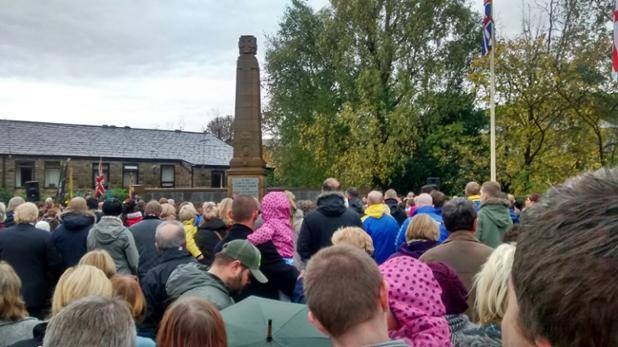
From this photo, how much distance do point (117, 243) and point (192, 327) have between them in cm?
473

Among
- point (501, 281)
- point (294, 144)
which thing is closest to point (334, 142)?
point (294, 144)

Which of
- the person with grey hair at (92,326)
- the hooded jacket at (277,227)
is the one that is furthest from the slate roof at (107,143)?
the person with grey hair at (92,326)

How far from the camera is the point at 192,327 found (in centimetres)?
291

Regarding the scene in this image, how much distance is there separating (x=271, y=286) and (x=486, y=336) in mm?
2750

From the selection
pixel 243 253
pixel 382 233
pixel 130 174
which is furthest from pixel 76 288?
pixel 130 174

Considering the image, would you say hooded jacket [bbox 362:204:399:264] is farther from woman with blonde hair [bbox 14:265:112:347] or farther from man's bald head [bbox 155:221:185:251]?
woman with blonde hair [bbox 14:265:112:347]

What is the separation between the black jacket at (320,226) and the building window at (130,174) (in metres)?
42.3

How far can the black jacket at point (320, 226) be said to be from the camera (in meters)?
7.18

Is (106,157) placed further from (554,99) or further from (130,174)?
(554,99)

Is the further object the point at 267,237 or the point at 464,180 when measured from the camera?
the point at 464,180

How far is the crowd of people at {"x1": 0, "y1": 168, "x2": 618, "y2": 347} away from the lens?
1074 millimetres

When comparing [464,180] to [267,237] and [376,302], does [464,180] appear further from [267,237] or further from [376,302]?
[376,302]

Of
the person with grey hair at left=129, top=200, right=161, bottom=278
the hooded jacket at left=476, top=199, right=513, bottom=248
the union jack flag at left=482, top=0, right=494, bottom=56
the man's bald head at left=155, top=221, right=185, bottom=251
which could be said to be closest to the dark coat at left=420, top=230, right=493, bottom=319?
the man's bald head at left=155, top=221, right=185, bottom=251

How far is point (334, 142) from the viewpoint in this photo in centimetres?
3362
